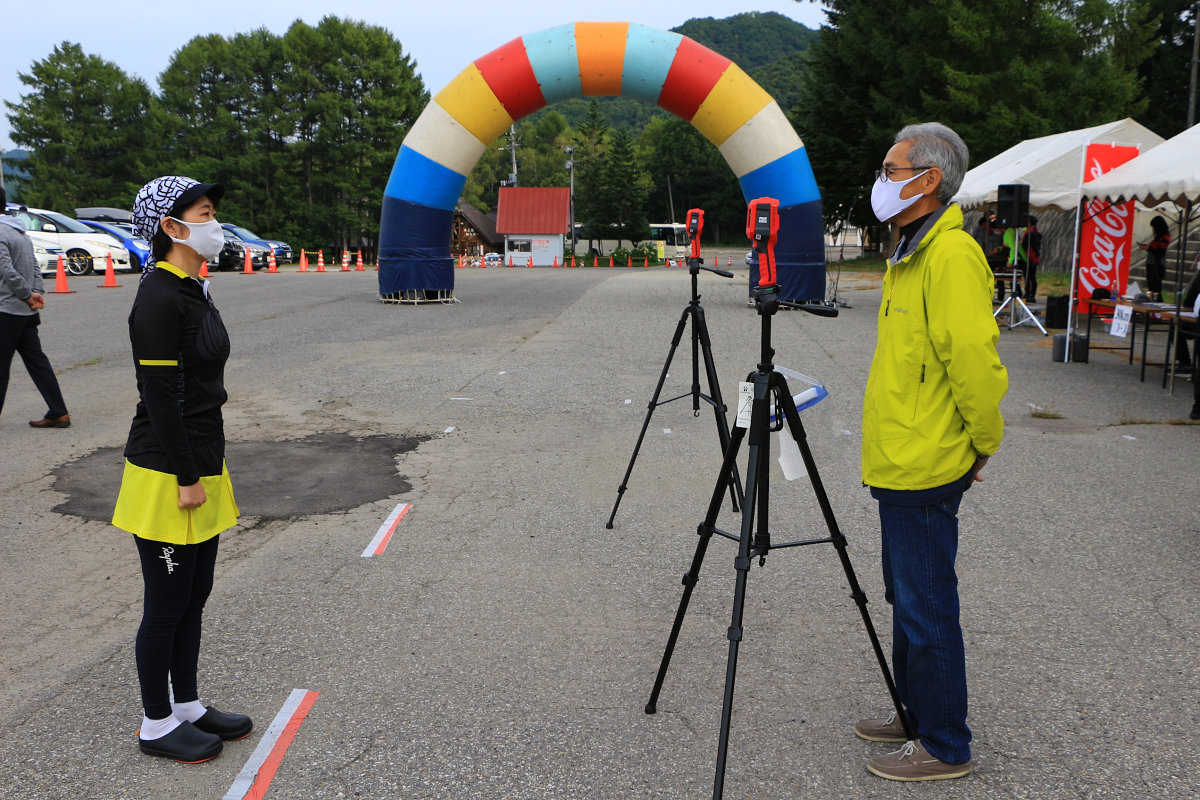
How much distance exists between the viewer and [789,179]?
17.5 metres

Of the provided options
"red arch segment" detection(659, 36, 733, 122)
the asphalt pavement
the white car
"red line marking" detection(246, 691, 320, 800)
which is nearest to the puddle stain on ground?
the asphalt pavement

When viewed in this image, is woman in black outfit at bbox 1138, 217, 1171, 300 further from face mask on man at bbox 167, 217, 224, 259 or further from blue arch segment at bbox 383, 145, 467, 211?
face mask on man at bbox 167, 217, 224, 259

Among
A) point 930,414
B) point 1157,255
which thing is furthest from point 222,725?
point 1157,255

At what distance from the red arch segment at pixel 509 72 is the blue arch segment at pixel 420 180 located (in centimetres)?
187

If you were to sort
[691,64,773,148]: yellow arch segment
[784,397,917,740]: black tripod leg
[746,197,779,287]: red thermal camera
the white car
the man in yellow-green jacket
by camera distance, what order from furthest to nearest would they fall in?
1. the white car
2. [691,64,773,148]: yellow arch segment
3. [746,197,779,287]: red thermal camera
4. [784,397,917,740]: black tripod leg
5. the man in yellow-green jacket

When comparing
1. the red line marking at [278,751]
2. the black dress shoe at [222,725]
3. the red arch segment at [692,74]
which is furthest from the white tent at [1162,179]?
the black dress shoe at [222,725]

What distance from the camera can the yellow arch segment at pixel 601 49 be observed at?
17750 mm

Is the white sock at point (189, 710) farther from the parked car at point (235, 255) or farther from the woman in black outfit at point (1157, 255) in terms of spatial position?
the parked car at point (235, 255)

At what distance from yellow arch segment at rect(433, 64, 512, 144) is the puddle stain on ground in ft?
38.6

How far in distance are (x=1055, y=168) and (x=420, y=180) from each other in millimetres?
11497

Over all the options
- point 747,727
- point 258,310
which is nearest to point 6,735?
point 747,727

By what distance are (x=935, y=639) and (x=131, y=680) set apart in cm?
Result: 304

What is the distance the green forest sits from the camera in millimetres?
31453

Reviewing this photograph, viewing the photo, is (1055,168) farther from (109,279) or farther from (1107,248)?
(109,279)
